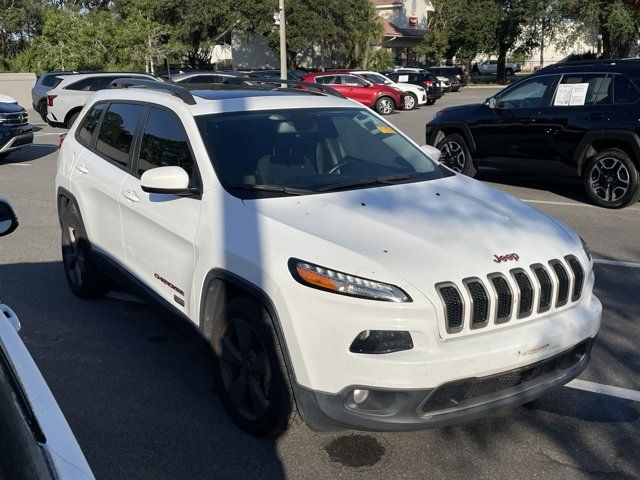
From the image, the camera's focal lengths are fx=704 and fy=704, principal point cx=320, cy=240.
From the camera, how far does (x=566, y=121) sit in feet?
31.0

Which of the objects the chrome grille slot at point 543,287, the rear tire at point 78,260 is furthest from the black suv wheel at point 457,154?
the chrome grille slot at point 543,287

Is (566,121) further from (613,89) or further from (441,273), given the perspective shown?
(441,273)

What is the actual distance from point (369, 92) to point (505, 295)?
2365 centimetres

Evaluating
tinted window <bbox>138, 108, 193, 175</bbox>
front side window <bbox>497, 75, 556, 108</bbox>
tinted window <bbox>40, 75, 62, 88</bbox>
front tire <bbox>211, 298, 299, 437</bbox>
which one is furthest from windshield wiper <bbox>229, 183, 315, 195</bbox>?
tinted window <bbox>40, 75, 62, 88</bbox>

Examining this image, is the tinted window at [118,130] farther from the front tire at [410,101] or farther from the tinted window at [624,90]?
the front tire at [410,101]

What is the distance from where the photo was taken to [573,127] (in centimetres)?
935

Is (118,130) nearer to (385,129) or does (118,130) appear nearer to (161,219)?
(161,219)

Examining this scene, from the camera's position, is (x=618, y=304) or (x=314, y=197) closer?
(x=314, y=197)

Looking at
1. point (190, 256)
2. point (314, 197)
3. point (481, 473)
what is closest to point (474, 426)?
point (481, 473)

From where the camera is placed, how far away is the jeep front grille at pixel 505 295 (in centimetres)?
309

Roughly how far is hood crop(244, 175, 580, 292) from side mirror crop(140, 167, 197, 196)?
1.40ft

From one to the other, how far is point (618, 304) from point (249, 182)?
3309 mm

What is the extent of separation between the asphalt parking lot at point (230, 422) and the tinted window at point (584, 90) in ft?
13.2

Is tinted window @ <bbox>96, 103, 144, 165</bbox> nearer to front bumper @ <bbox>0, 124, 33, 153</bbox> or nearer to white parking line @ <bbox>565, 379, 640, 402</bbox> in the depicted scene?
white parking line @ <bbox>565, 379, 640, 402</bbox>
